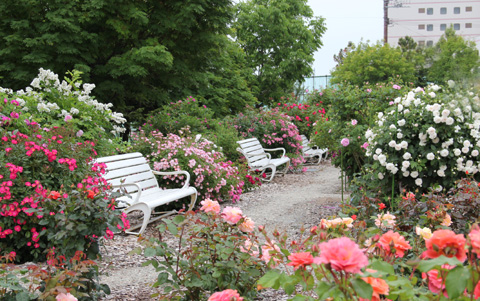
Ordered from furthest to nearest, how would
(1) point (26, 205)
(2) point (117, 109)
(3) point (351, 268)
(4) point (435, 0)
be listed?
(4) point (435, 0)
(2) point (117, 109)
(1) point (26, 205)
(3) point (351, 268)

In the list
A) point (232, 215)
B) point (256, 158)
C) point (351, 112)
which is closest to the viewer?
point (232, 215)

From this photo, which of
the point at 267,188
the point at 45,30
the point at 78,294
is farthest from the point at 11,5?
the point at 78,294

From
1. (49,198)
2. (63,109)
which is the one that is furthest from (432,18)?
(49,198)

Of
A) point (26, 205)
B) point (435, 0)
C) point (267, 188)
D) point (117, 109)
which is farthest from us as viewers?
point (435, 0)

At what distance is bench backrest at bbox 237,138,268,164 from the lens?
8.67 metres

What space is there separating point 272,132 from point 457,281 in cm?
988

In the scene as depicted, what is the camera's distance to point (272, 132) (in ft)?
36.0

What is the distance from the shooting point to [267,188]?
8.17m

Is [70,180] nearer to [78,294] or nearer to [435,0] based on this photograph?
[78,294]

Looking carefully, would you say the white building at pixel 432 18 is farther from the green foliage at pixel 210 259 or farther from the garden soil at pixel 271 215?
the green foliage at pixel 210 259

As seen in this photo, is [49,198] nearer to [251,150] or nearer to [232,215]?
[232,215]

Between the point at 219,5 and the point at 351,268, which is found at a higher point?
the point at 219,5

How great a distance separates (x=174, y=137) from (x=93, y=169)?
2743 mm

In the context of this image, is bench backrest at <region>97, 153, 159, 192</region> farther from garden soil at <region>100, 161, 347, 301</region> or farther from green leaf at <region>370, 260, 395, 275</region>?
green leaf at <region>370, 260, 395, 275</region>
